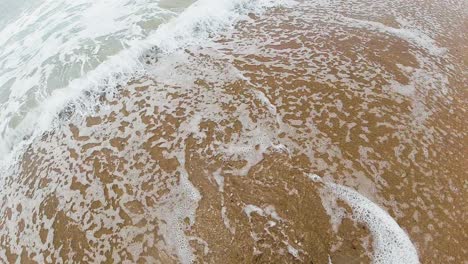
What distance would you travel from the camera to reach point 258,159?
31.8 ft

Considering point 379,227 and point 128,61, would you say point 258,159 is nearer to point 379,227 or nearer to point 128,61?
point 379,227

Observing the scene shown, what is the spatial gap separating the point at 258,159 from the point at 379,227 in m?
3.51

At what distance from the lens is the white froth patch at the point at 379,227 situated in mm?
7463

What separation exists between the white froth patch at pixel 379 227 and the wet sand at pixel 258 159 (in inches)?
6.0

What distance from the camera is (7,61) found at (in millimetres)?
Answer: 16844

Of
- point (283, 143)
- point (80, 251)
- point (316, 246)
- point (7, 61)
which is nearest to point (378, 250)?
point (316, 246)

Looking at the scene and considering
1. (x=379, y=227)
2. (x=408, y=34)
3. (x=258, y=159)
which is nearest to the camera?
(x=379, y=227)

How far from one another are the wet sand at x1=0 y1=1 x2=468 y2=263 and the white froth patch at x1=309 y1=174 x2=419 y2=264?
0.15 meters

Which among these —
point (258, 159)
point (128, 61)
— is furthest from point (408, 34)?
point (128, 61)

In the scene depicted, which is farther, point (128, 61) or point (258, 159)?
point (128, 61)

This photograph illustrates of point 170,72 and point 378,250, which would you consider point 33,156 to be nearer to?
point 170,72

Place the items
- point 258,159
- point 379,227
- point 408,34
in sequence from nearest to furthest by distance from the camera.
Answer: point 379,227, point 258,159, point 408,34

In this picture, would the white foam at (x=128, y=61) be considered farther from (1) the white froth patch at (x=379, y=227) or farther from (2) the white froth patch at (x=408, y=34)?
(1) the white froth patch at (x=379, y=227)

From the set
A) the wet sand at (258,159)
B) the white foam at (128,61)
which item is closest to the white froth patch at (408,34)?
the wet sand at (258,159)
